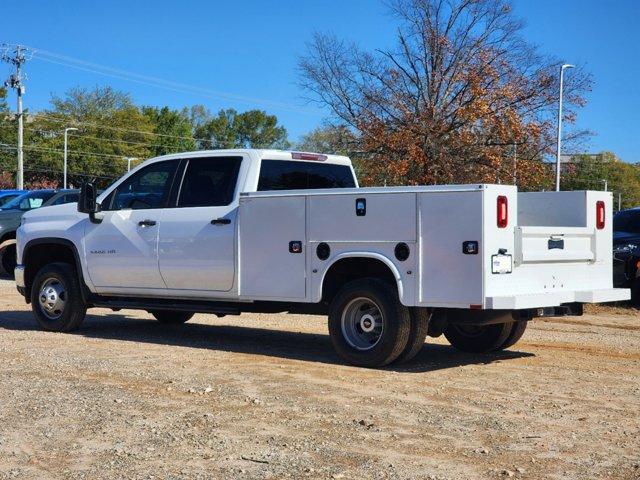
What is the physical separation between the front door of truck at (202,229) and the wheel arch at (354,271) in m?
1.15

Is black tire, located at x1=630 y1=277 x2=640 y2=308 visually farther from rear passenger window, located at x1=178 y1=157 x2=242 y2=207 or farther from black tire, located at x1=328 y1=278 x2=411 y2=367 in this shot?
rear passenger window, located at x1=178 y1=157 x2=242 y2=207

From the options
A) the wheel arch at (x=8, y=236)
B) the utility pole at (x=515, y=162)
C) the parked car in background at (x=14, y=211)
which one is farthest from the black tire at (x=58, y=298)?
the utility pole at (x=515, y=162)

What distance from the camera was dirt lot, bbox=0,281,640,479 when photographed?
5871mm

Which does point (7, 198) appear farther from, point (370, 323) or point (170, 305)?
point (370, 323)

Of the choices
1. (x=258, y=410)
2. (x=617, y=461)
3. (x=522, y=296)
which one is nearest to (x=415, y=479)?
(x=617, y=461)

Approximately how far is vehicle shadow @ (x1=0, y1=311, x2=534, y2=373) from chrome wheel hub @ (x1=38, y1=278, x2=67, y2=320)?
1.18ft

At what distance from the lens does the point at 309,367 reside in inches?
371

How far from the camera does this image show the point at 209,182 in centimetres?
1083

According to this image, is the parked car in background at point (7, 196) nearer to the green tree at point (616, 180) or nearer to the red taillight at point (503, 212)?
the red taillight at point (503, 212)

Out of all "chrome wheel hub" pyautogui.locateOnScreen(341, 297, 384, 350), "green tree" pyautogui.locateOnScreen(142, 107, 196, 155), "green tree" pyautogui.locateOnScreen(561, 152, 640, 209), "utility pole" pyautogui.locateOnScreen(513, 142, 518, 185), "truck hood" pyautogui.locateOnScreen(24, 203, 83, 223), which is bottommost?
"chrome wheel hub" pyautogui.locateOnScreen(341, 297, 384, 350)

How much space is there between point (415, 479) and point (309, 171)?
20.0ft

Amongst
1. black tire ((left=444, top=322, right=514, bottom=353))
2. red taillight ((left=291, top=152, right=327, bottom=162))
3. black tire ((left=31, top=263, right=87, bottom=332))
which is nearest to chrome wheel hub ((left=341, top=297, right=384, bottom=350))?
black tire ((left=444, top=322, right=514, bottom=353))

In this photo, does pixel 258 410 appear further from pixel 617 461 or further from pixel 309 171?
pixel 309 171

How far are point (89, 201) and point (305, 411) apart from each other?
526cm
